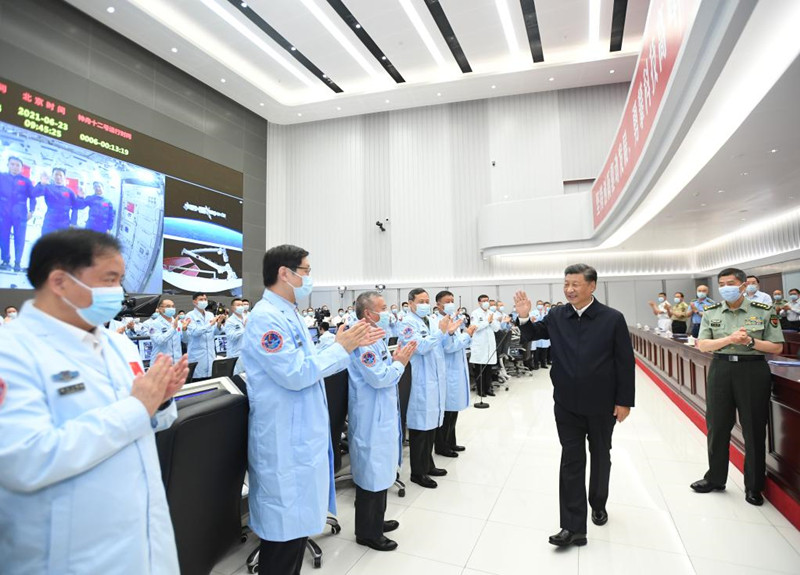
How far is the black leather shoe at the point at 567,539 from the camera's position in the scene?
228 centimetres

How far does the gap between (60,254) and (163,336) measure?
5.31 meters

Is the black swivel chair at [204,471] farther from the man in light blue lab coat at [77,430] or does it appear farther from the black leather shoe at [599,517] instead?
the black leather shoe at [599,517]

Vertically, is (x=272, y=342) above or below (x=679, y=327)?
above

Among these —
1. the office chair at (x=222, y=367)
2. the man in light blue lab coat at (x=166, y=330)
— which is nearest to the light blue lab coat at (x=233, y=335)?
the man in light blue lab coat at (x=166, y=330)

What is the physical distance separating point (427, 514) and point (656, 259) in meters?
12.9

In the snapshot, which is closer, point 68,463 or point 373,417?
point 68,463

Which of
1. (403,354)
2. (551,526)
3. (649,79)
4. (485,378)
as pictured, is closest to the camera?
(403,354)

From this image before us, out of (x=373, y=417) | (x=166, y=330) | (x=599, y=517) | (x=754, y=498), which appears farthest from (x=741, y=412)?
(x=166, y=330)

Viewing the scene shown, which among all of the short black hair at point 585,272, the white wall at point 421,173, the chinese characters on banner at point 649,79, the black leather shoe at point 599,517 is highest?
the white wall at point 421,173

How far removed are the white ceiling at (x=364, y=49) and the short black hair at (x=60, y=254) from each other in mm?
10634

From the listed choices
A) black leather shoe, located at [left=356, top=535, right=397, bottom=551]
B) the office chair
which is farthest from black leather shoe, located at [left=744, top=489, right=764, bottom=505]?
the office chair

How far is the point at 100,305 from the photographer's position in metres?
1.06

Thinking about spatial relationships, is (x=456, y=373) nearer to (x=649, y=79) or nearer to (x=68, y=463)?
(x=68, y=463)

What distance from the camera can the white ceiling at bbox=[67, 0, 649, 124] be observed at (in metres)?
9.84
